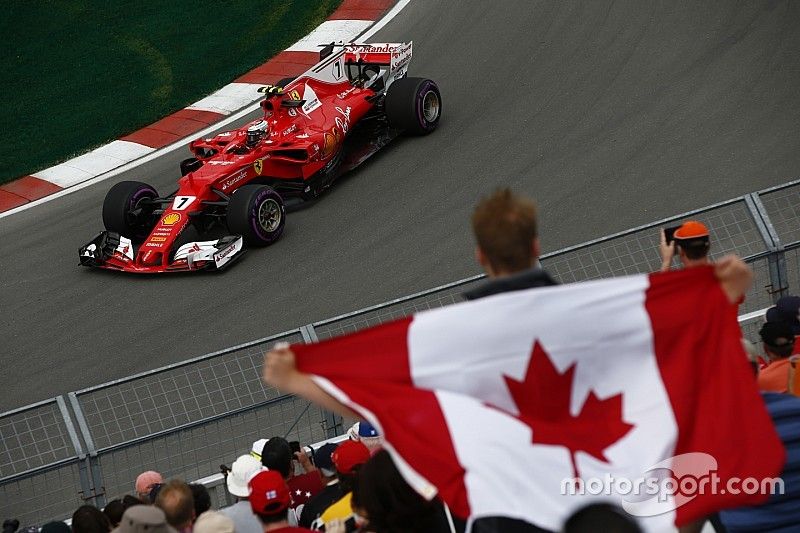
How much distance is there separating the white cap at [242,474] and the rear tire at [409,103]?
26.5ft

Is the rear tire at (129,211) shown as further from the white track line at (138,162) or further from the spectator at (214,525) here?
the spectator at (214,525)

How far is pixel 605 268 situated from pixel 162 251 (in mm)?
5543

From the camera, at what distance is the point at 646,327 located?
3.57 m

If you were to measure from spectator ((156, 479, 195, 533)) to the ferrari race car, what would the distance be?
665cm

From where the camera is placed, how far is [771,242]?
267 inches

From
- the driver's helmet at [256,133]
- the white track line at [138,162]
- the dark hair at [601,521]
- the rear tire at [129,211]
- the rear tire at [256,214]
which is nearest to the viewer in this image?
the dark hair at [601,521]

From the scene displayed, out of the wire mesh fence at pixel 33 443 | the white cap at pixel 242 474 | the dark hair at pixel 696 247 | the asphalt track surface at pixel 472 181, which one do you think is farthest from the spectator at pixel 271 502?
the asphalt track surface at pixel 472 181

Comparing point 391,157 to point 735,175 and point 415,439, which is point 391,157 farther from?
point 415,439

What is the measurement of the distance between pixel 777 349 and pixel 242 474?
2.53 metres

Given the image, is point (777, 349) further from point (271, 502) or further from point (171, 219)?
point (171, 219)

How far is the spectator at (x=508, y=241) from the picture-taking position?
10.6 ft

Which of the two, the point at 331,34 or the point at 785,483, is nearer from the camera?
the point at 785,483

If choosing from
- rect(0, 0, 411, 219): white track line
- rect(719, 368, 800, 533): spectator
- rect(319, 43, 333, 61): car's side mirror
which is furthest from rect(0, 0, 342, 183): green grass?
rect(719, 368, 800, 533): spectator

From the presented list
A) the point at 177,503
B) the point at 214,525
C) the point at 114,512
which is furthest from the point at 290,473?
the point at 214,525
